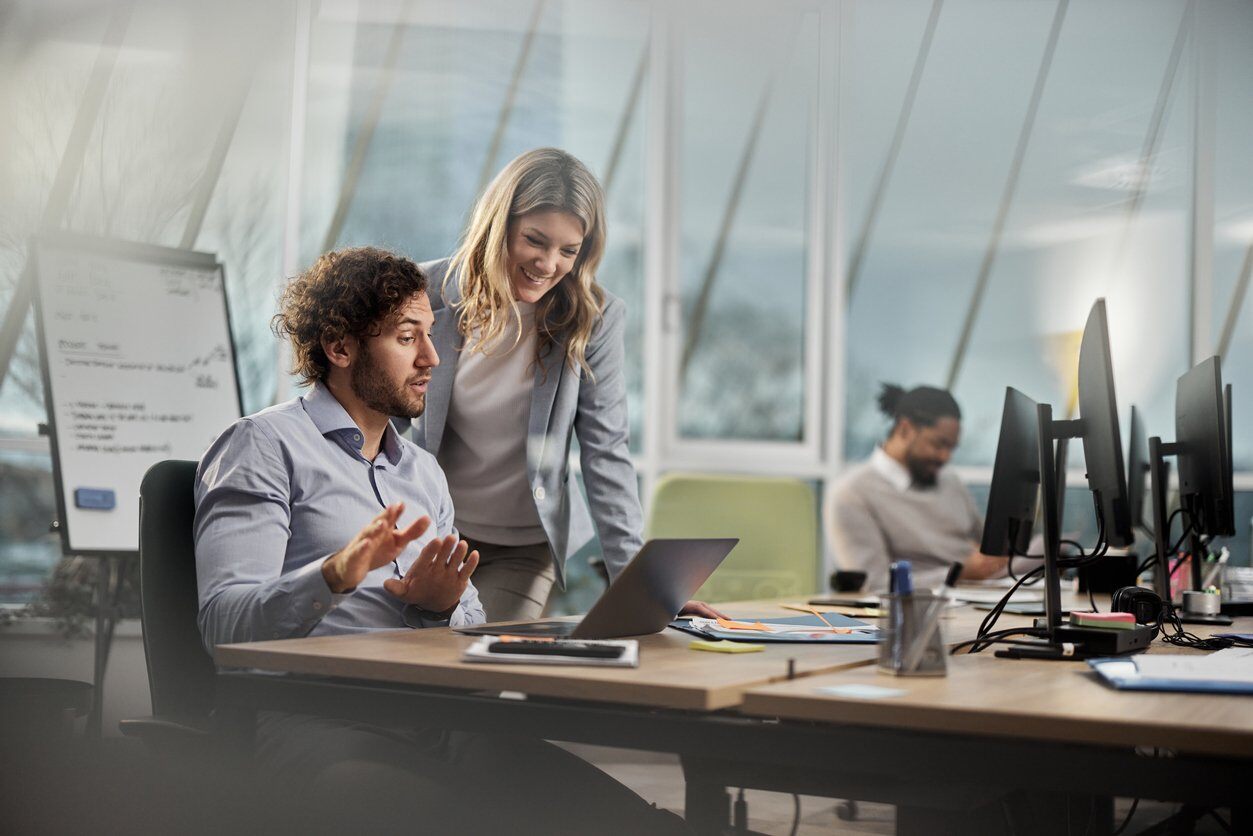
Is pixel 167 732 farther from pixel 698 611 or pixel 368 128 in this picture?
pixel 368 128

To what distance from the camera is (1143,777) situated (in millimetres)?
1130

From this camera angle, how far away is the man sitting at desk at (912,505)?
4387 millimetres

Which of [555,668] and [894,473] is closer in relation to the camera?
[555,668]

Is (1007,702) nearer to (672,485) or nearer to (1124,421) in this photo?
(672,485)

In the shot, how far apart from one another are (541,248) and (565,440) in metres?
0.43

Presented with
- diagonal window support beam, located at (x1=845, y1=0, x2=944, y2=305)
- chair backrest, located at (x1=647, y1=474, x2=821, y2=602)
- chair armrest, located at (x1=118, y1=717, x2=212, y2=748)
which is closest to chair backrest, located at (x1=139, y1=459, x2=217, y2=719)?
chair armrest, located at (x1=118, y1=717, x2=212, y2=748)

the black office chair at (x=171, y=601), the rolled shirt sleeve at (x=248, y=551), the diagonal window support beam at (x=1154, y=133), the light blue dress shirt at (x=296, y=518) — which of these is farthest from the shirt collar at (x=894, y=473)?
the black office chair at (x=171, y=601)

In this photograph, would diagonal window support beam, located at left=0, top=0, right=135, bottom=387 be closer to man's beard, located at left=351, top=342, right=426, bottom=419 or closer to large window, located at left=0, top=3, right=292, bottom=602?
large window, located at left=0, top=3, right=292, bottom=602

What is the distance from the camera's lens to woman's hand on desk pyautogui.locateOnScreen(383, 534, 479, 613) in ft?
5.41

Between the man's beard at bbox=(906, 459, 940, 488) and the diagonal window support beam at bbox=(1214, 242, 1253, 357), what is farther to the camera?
the diagonal window support beam at bbox=(1214, 242, 1253, 357)

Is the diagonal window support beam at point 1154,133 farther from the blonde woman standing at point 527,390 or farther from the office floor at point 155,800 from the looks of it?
the blonde woman standing at point 527,390

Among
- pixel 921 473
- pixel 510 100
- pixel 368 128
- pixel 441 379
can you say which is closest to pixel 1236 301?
pixel 921 473

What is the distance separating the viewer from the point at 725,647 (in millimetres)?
1676

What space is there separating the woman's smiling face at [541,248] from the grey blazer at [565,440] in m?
0.16
